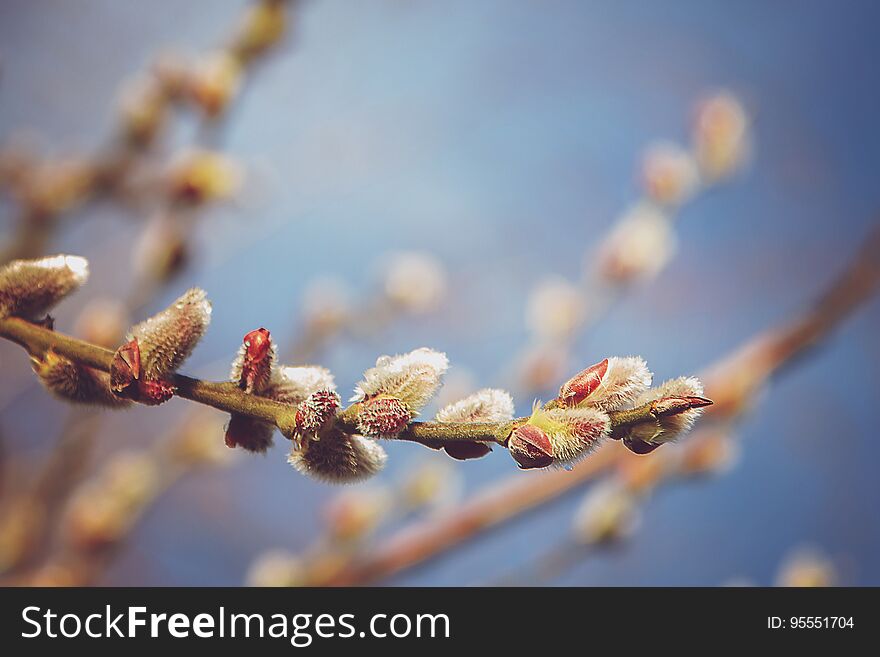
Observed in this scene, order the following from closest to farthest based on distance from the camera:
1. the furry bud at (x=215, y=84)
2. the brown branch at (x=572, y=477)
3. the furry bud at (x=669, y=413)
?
the furry bud at (x=669, y=413), the furry bud at (x=215, y=84), the brown branch at (x=572, y=477)

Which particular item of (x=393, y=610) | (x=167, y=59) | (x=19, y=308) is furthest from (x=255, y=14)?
(x=393, y=610)

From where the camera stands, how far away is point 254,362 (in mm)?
416

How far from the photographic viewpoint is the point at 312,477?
42 centimetres

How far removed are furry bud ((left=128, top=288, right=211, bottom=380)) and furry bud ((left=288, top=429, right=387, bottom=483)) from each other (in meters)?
0.09

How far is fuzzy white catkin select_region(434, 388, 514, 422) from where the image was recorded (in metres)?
0.42

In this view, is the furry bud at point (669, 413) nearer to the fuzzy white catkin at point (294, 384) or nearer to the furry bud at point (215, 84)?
the fuzzy white catkin at point (294, 384)

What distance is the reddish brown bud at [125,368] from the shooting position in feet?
1.33

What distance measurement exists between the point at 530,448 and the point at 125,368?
0.24 meters

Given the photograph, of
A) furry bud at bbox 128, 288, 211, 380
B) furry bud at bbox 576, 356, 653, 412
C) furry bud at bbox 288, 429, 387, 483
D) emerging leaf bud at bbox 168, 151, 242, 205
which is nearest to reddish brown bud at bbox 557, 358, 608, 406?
furry bud at bbox 576, 356, 653, 412

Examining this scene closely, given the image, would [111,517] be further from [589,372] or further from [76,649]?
[589,372]

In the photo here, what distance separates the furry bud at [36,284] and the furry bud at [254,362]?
134 mm

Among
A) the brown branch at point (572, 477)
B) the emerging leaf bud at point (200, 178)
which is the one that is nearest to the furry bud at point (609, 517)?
the brown branch at point (572, 477)

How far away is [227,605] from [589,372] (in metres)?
0.82

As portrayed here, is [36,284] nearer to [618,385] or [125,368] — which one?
[125,368]
